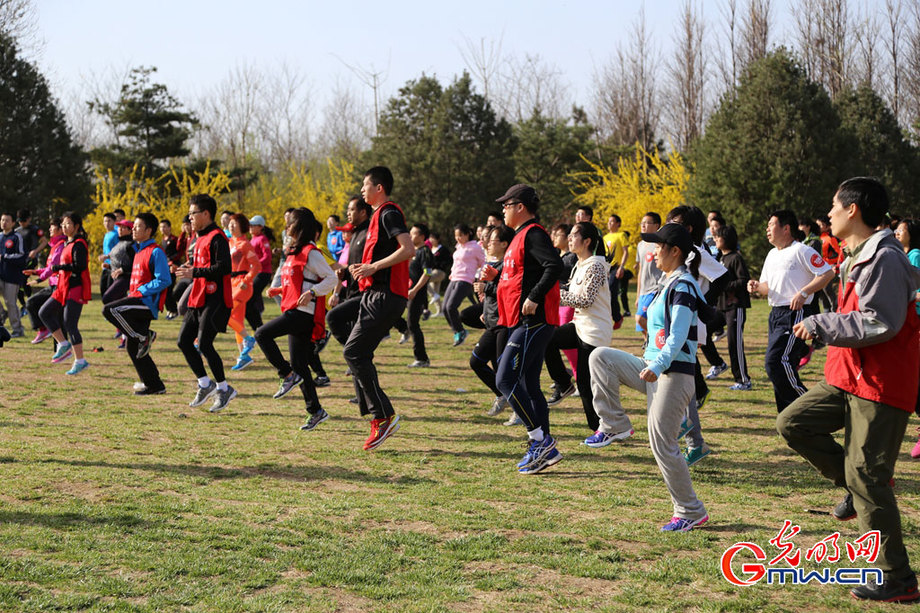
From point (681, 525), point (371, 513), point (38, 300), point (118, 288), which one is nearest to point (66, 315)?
point (118, 288)

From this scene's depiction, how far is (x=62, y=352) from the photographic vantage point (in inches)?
494

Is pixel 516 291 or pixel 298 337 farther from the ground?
pixel 516 291

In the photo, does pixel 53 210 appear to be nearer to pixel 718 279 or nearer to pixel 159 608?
pixel 718 279

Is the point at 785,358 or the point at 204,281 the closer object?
the point at 785,358

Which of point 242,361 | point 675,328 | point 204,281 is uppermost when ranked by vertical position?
point 204,281

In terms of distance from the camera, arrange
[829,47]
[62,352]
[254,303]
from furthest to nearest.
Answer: [829,47] → [254,303] → [62,352]

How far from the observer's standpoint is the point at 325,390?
10562 millimetres

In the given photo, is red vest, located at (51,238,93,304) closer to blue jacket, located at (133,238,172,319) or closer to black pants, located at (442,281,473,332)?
blue jacket, located at (133,238,172,319)

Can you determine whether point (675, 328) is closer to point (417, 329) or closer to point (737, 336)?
point (737, 336)

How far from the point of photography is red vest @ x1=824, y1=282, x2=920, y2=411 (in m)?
4.16

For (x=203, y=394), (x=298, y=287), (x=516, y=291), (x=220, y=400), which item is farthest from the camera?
(x=203, y=394)

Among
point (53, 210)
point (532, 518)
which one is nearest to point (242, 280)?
point (532, 518)

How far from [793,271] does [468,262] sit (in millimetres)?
6712

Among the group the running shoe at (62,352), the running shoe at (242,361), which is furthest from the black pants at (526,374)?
the running shoe at (62,352)
